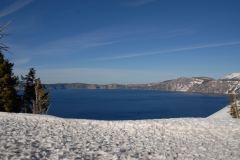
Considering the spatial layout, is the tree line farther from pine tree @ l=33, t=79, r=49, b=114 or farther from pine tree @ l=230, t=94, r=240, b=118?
pine tree @ l=230, t=94, r=240, b=118

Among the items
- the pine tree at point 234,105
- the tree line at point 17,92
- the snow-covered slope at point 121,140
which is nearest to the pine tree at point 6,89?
the tree line at point 17,92

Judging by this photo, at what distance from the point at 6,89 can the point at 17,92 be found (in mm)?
3017

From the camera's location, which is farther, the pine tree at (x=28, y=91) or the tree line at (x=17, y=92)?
the pine tree at (x=28, y=91)

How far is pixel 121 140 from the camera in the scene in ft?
59.3

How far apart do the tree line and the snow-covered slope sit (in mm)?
25176

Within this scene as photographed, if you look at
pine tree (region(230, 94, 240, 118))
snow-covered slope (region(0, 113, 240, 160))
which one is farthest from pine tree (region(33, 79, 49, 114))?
pine tree (region(230, 94, 240, 118))

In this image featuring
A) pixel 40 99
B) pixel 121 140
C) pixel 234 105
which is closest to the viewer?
pixel 121 140

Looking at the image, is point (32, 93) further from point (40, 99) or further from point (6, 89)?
point (6, 89)

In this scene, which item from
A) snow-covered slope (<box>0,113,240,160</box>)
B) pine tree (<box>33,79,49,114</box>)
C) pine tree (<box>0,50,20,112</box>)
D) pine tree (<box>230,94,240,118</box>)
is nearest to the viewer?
snow-covered slope (<box>0,113,240,160</box>)

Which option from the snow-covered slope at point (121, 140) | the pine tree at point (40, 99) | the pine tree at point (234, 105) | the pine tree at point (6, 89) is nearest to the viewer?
the snow-covered slope at point (121, 140)

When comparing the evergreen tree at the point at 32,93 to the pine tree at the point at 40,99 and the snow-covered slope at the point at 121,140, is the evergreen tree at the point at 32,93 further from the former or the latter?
the snow-covered slope at the point at 121,140

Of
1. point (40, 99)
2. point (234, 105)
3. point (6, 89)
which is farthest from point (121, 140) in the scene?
point (234, 105)

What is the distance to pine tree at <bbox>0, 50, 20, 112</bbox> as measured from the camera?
→ 49.6 meters

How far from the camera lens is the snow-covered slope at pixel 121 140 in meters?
13.1
